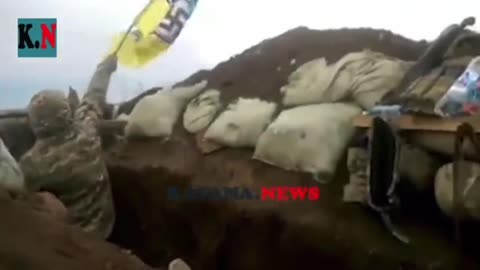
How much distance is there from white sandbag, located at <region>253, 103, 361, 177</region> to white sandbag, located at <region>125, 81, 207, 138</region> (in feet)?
1.97

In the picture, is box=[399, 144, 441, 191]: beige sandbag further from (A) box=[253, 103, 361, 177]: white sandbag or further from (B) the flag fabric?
(B) the flag fabric

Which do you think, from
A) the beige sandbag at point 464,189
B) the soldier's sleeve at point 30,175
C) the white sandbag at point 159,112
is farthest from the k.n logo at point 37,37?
the beige sandbag at point 464,189

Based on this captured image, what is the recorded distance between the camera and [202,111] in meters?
3.83

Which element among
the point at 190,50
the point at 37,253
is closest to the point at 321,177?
the point at 190,50

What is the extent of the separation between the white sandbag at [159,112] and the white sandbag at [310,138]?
0.60 meters

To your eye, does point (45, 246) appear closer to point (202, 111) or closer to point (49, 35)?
point (49, 35)

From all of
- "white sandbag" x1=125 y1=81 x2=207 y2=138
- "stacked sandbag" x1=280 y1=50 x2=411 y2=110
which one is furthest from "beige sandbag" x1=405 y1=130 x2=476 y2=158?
"white sandbag" x1=125 y1=81 x2=207 y2=138

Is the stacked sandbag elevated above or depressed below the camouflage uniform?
above

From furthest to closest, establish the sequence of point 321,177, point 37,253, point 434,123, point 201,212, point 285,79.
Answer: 1. point 285,79
2. point 201,212
3. point 321,177
4. point 434,123
5. point 37,253

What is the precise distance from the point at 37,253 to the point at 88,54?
5.87ft

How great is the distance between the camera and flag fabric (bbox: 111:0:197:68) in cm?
362

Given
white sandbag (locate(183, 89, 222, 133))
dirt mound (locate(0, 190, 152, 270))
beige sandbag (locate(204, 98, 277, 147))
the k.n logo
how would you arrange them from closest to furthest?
dirt mound (locate(0, 190, 152, 270))
the k.n logo
beige sandbag (locate(204, 98, 277, 147))
white sandbag (locate(183, 89, 222, 133))

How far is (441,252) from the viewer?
9.61 ft

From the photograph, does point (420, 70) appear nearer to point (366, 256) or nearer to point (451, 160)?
point (451, 160)
